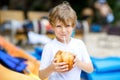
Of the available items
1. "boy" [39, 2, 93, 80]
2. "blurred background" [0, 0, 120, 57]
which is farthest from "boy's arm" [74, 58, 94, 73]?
"blurred background" [0, 0, 120, 57]

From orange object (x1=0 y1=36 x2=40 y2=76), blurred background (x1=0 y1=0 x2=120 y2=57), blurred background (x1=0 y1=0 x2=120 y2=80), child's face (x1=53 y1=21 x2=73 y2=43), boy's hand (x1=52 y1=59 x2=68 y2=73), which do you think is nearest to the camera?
boy's hand (x1=52 y1=59 x2=68 y2=73)

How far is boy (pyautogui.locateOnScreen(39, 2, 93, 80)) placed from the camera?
2.44 meters

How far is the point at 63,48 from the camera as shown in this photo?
2.51 meters

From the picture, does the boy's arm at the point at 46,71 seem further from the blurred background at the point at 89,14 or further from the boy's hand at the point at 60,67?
the blurred background at the point at 89,14

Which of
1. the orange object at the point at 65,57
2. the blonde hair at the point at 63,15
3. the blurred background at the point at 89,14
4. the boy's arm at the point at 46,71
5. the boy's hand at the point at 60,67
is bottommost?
the blurred background at the point at 89,14

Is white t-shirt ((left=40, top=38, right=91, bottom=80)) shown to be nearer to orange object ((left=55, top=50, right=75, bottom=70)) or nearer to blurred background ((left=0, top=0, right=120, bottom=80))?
orange object ((left=55, top=50, right=75, bottom=70))

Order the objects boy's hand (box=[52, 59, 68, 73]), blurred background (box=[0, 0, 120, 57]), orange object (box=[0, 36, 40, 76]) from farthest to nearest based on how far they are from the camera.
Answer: blurred background (box=[0, 0, 120, 57]) < orange object (box=[0, 36, 40, 76]) < boy's hand (box=[52, 59, 68, 73])

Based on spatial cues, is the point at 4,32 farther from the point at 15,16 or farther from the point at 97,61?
the point at 97,61

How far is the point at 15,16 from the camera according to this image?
12.8m

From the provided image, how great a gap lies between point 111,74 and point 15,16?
862 centimetres

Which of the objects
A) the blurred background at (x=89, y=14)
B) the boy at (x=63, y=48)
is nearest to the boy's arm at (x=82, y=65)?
the boy at (x=63, y=48)

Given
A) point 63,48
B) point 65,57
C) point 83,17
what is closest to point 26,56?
point 63,48

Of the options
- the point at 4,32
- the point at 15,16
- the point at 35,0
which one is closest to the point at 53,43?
the point at 4,32

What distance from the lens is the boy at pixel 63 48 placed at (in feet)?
8.00
